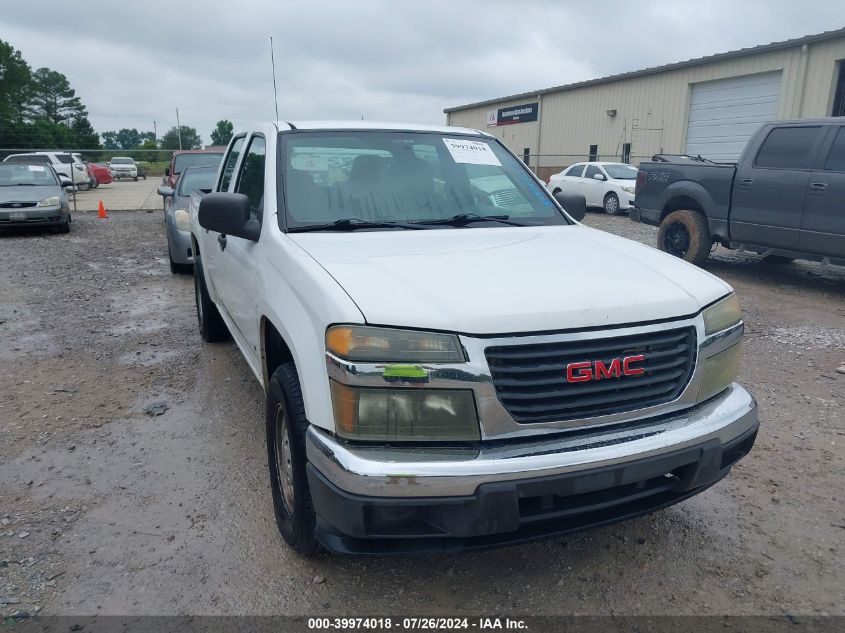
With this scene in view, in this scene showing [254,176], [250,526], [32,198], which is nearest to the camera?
[250,526]

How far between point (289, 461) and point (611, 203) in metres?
16.3

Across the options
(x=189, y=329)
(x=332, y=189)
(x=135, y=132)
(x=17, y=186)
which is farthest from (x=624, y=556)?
(x=135, y=132)

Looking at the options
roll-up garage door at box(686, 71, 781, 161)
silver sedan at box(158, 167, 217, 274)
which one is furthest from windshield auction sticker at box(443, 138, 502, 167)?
roll-up garage door at box(686, 71, 781, 161)

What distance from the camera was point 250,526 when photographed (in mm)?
3008

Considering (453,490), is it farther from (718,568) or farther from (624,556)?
(718,568)

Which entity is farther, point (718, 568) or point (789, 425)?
point (789, 425)

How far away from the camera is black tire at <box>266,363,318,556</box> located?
2436 millimetres

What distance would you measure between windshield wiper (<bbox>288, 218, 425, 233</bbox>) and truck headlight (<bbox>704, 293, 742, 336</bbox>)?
1387 mm

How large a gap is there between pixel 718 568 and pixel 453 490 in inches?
55.7

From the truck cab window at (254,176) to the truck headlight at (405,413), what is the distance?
1586 millimetres

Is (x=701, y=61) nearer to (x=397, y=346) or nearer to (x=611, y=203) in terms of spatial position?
(x=611, y=203)

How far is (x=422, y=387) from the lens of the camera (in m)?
2.07

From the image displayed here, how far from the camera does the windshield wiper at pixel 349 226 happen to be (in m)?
3.07

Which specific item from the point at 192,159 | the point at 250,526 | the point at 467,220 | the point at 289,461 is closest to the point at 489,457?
the point at 289,461
